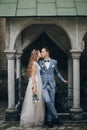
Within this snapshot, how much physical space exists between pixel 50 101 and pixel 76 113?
41.8 inches

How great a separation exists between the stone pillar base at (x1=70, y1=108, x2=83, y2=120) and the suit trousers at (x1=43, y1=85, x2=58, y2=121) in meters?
0.73

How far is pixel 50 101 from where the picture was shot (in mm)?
12203

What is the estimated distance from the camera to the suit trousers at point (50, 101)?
12.2 m

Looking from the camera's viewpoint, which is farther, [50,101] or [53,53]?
[53,53]

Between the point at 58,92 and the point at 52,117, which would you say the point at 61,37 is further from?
the point at 52,117

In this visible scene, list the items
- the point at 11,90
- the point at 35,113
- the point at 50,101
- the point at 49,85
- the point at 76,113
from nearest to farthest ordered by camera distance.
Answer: the point at 50,101
the point at 49,85
the point at 35,113
the point at 76,113
the point at 11,90

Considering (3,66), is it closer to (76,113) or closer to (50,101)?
(76,113)

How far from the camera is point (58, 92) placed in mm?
13617

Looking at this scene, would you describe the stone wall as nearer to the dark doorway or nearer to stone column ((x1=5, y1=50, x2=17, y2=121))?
the dark doorway

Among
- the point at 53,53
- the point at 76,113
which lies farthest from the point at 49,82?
the point at 53,53

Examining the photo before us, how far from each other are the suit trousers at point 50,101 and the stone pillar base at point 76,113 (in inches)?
28.8

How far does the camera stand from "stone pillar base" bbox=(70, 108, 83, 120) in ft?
42.2

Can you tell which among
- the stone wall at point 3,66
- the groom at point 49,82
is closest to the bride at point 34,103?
the groom at point 49,82

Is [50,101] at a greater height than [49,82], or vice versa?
[49,82]
